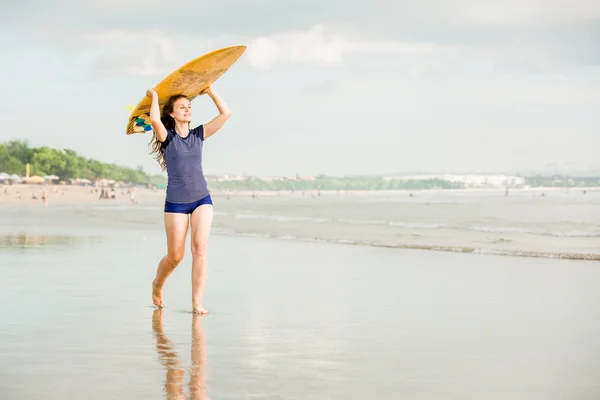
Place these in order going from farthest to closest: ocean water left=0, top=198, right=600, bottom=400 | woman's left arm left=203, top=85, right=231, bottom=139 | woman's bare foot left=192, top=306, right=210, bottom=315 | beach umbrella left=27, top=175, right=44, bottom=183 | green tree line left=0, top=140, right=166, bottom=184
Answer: green tree line left=0, top=140, right=166, bottom=184 → beach umbrella left=27, top=175, right=44, bottom=183 → woman's left arm left=203, top=85, right=231, bottom=139 → woman's bare foot left=192, top=306, right=210, bottom=315 → ocean water left=0, top=198, right=600, bottom=400

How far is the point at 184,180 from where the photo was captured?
749 cm

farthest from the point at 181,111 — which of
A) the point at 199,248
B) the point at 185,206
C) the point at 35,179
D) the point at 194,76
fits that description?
the point at 35,179

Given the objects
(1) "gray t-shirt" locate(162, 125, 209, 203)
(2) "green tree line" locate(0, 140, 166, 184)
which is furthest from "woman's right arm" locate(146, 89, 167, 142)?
(2) "green tree line" locate(0, 140, 166, 184)

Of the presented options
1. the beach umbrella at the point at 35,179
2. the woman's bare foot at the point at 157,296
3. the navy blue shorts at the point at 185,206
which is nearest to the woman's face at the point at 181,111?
the navy blue shorts at the point at 185,206

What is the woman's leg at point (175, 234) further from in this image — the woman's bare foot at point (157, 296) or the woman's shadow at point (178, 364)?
the woman's shadow at point (178, 364)

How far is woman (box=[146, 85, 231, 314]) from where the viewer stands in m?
7.48

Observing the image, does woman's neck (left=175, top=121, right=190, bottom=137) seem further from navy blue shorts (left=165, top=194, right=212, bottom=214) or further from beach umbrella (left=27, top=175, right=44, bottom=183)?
beach umbrella (left=27, top=175, right=44, bottom=183)

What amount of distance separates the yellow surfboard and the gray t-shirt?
351 millimetres

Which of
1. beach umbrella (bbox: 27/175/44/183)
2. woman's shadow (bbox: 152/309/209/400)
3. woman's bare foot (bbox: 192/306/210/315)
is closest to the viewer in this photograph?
woman's shadow (bbox: 152/309/209/400)

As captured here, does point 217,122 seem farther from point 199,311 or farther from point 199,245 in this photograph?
point 199,311

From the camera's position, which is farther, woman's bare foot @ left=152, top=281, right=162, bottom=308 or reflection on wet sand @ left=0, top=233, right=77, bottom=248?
reflection on wet sand @ left=0, top=233, right=77, bottom=248

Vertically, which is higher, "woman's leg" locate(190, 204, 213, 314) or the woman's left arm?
the woman's left arm

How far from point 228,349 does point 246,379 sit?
0.94 m

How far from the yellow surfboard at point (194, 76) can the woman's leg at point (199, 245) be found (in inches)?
38.8
